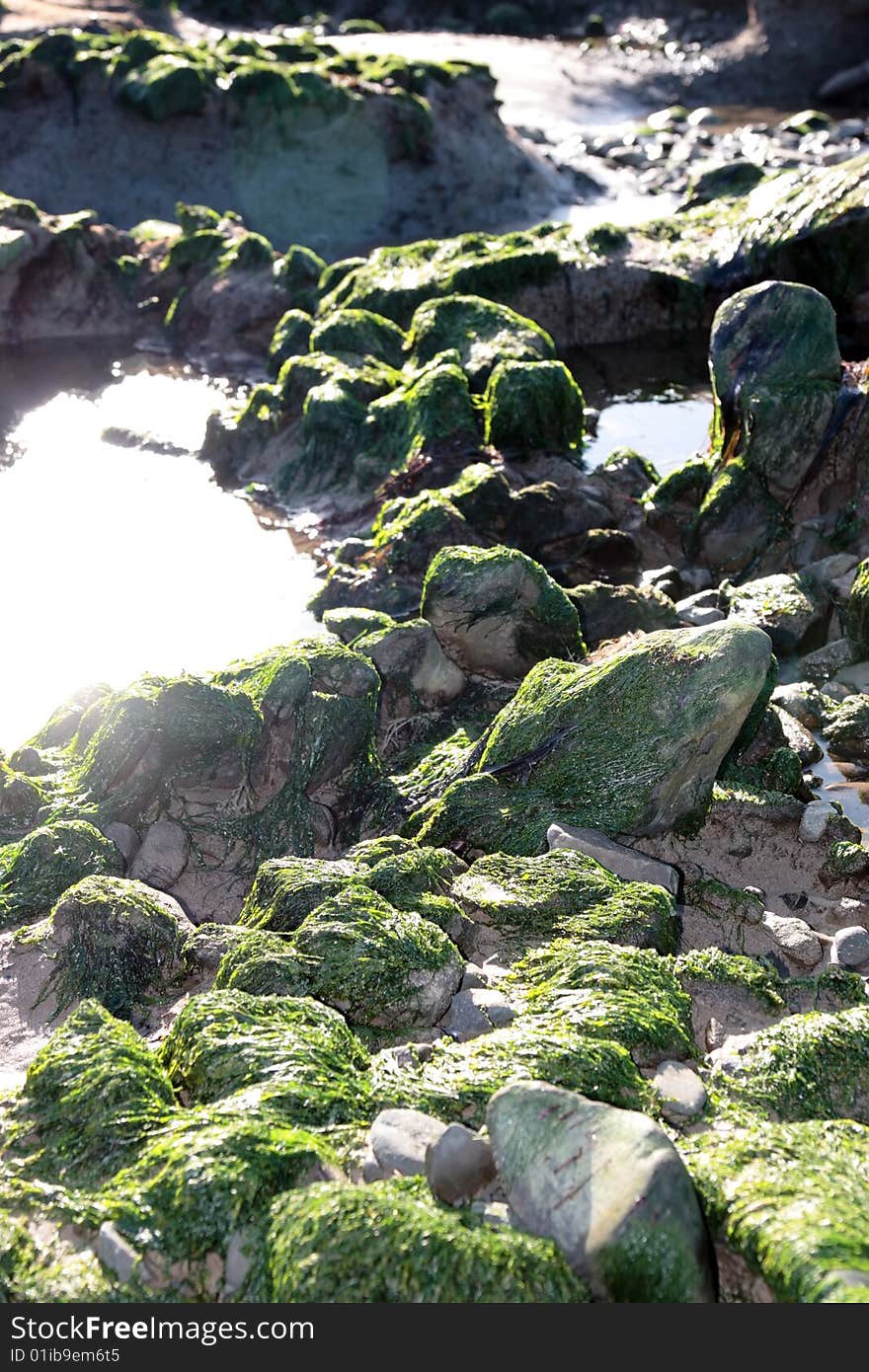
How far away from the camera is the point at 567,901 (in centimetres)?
657

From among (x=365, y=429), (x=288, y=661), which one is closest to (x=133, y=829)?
(x=288, y=661)

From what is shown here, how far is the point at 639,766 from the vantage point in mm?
7387

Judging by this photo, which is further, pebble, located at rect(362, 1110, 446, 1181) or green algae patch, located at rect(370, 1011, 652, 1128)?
green algae patch, located at rect(370, 1011, 652, 1128)

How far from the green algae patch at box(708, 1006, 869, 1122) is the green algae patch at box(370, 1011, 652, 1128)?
42 cm

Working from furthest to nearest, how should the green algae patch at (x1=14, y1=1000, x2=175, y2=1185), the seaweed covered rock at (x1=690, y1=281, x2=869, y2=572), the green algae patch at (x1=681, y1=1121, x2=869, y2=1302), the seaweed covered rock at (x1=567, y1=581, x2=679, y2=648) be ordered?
the seaweed covered rock at (x1=690, y1=281, x2=869, y2=572), the seaweed covered rock at (x1=567, y1=581, x2=679, y2=648), the green algae patch at (x1=14, y1=1000, x2=175, y2=1185), the green algae patch at (x1=681, y1=1121, x2=869, y2=1302)

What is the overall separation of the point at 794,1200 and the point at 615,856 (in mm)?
2749

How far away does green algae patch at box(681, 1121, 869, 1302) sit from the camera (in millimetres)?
4090

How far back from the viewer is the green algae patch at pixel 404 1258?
4133 millimetres

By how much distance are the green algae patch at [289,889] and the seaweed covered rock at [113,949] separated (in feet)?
1.41

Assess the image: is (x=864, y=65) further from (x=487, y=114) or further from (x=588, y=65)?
(x=487, y=114)

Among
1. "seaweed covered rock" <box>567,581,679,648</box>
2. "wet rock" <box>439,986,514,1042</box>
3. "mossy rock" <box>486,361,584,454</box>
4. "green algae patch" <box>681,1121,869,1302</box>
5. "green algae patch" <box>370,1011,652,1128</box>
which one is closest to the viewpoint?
"green algae patch" <box>681,1121,869,1302</box>

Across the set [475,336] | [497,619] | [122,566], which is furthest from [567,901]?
[475,336]

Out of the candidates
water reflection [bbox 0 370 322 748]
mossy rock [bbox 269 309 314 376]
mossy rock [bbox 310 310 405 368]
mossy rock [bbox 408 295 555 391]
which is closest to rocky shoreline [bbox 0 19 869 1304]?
mossy rock [bbox 408 295 555 391]

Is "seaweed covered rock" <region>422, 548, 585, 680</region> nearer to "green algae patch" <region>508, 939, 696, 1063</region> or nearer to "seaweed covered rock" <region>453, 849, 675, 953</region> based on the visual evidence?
"seaweed covered rock" <region>453, 849, 675, 953</region>
